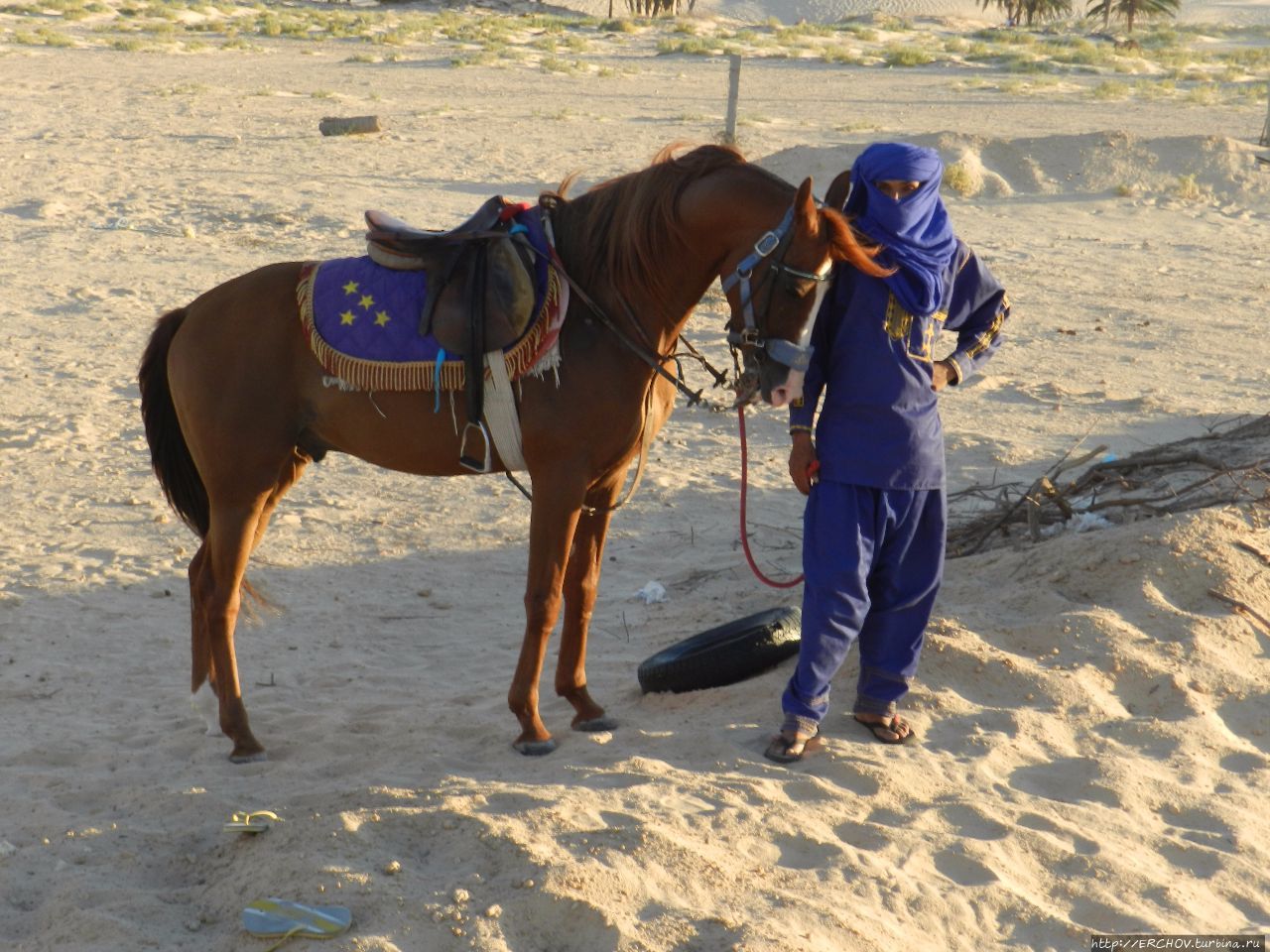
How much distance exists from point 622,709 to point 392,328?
171 centimetres

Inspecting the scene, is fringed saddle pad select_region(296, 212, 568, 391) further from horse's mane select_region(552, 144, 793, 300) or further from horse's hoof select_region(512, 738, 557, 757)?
horse's hoof select_region(512, 738, 557, 757)

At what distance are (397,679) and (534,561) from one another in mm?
1386

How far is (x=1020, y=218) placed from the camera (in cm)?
1519

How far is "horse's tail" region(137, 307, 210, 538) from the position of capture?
4930 mm

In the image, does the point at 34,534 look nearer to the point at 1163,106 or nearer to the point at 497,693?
the point at 497,693

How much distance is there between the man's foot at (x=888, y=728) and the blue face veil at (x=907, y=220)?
1392 mm

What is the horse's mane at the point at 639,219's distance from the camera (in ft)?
13.4

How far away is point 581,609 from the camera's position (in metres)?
4.81

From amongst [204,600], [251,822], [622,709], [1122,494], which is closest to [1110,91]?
[1122,494]

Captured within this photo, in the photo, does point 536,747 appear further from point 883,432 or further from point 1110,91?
point 1110,91

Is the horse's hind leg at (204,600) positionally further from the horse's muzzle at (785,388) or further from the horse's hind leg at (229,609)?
the horse's muzzle at (785,388)

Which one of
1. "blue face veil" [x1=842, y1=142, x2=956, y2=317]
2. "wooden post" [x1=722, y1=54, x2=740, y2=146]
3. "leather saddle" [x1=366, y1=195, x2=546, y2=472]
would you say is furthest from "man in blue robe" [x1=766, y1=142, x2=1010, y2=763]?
"wooden post" [x1=722, y1=54, x2=740, y2=146]

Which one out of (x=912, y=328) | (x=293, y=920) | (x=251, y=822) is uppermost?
(x=912, y=328)

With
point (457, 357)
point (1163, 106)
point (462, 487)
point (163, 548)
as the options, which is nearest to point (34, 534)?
point (163, 548)
